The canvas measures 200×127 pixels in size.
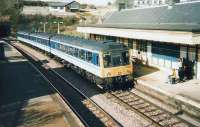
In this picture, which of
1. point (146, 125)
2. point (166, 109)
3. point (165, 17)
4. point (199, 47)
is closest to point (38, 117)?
point (146, 125)

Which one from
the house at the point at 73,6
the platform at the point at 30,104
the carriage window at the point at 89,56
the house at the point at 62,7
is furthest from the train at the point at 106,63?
the house at the point at 73,6

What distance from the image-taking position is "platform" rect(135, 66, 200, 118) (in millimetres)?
17016

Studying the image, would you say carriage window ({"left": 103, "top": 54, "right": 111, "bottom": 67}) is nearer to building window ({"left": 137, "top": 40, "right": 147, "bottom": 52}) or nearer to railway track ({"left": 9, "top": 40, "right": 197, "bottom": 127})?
railway track ({"left": 9, "top": 40, "right": 197, "bottom": 127})

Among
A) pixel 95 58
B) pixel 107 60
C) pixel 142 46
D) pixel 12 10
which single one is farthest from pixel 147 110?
pixel 12 10

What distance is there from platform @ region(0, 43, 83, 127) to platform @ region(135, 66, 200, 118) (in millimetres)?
5967

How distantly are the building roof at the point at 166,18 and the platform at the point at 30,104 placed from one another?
368 inches

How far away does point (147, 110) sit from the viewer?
1723 cm

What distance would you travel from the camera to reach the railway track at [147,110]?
1512cm

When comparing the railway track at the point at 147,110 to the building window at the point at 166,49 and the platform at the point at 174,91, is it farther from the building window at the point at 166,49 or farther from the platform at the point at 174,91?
the building window at the point at 166,49

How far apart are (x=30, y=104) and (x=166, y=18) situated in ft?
51.4

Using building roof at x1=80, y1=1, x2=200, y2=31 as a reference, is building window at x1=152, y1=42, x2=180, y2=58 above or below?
below

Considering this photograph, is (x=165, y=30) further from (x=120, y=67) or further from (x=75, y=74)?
(x=75, y=74)

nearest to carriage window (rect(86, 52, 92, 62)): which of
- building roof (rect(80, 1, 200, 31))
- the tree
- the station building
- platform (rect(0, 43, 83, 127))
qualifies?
platform (rect(0, 43, 83, 127))

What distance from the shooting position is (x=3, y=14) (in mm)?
96312
